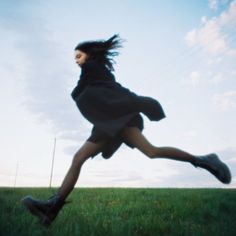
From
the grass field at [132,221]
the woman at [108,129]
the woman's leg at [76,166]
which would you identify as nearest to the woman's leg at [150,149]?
the woman at [108,129]

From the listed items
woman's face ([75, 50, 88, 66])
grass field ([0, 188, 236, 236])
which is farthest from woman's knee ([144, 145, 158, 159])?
woman's face ([75, 50, 88, 66])

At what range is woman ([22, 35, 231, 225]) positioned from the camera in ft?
14.0

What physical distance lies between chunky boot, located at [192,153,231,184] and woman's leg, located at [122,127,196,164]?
3.5 inches

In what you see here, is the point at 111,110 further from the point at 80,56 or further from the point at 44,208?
the point at 44,208

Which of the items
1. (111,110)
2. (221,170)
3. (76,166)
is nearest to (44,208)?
(76,166)

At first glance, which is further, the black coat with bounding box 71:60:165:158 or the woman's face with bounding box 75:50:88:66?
the woman's face with bounding box 75:50:88:66

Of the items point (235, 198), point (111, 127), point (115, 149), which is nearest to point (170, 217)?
A: point (115, 149)

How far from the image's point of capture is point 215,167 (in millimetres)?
4422

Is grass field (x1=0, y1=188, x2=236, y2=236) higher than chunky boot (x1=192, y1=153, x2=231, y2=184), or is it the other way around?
chunky boot (x1=192, y1=153, x2=231, y2=184)

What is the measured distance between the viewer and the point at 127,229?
411cm

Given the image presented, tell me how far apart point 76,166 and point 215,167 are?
69.1 inches

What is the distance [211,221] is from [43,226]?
2.70 meters

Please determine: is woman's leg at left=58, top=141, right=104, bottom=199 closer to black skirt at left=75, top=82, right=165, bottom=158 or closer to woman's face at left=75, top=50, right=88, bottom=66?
black skirt at left=75, top=82, right=165, bottom=158

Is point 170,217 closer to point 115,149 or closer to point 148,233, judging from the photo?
point 148,233
